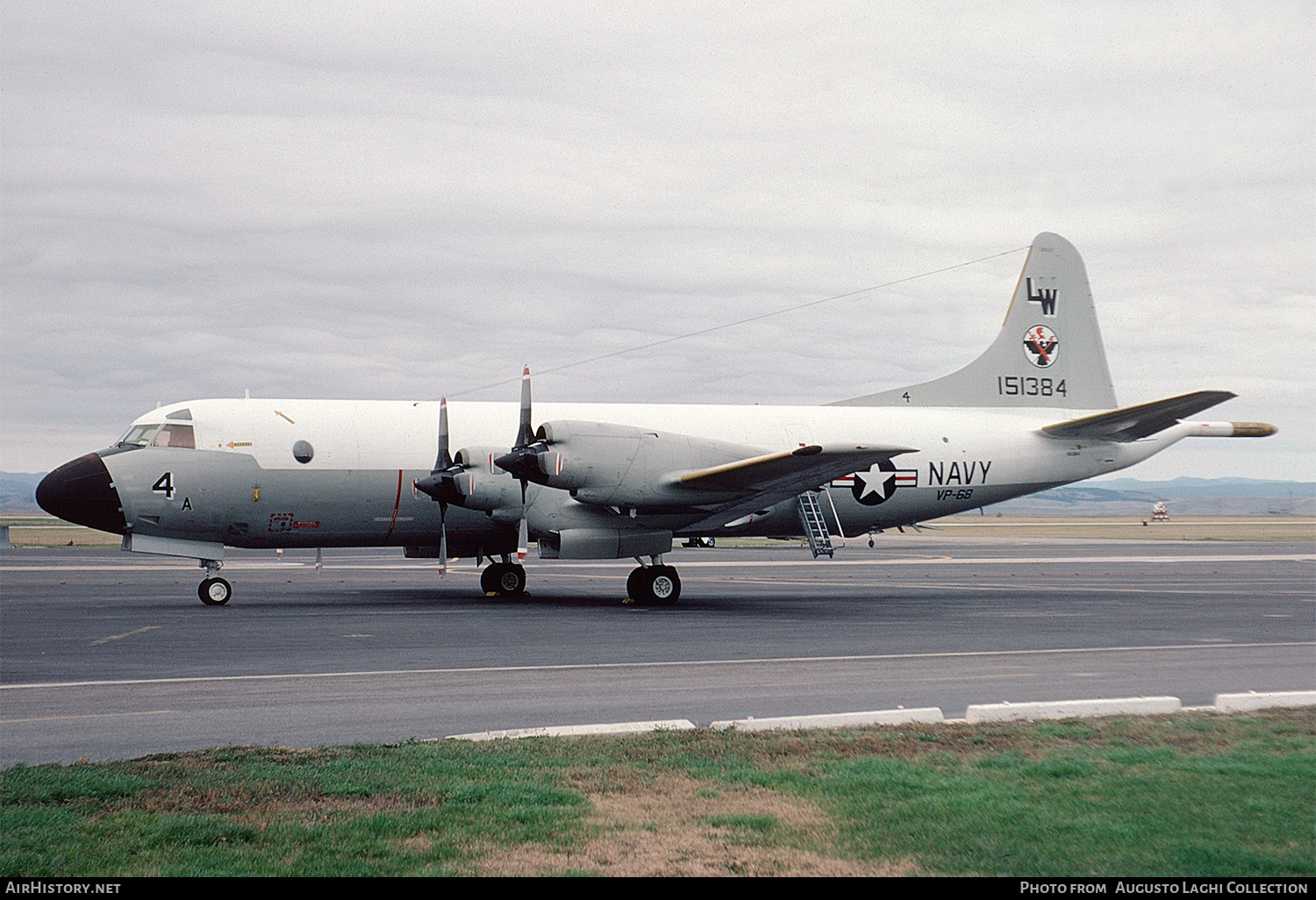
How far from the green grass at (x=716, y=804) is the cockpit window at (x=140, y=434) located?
17.1 meters

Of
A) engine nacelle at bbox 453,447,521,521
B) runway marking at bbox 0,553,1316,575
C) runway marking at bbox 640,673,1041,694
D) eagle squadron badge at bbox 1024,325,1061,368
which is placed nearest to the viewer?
runway marking at bbox 640,673,1041,694

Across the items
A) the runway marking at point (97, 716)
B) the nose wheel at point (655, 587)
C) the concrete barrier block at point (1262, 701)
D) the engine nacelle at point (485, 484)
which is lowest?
the concrete barrier block at point (1262, 701)

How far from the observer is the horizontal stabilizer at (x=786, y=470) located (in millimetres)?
22062

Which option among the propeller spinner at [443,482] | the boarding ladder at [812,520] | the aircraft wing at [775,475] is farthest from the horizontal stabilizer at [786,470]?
the propeller spinner at [443,482]

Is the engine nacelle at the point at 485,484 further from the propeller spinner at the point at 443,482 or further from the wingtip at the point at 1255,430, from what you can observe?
the wingtip at the point at 1255,430

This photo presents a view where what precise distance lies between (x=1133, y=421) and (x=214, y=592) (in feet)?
75.5

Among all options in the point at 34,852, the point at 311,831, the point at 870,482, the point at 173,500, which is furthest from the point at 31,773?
the point at 870,482

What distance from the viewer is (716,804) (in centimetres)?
751

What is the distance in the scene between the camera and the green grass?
6145mm

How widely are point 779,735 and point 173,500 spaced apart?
18.0 m

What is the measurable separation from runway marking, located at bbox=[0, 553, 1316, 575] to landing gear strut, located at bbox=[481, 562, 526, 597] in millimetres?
10202

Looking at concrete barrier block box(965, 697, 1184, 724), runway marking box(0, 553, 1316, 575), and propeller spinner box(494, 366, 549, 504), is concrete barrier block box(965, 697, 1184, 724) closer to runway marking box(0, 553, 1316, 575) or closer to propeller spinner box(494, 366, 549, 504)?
propeller spinner box(494, 366, 549, 504)

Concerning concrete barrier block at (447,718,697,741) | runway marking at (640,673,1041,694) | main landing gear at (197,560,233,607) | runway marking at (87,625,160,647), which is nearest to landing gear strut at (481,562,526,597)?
main landing gear at (197,560,233,607)

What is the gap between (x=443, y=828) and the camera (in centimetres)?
682
